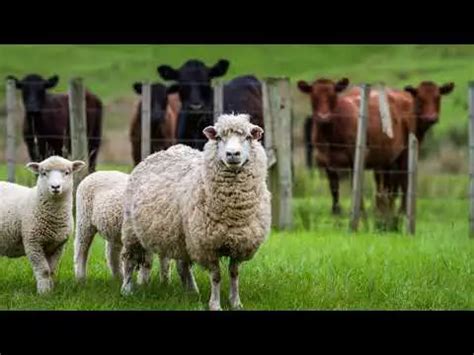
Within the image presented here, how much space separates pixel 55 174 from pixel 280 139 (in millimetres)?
5294

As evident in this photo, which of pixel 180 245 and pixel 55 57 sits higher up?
pixel 55 57

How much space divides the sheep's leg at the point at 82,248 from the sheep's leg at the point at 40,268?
49 cm

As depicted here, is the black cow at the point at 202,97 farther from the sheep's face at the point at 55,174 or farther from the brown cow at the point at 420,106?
the sheep's face at the point at 55,174

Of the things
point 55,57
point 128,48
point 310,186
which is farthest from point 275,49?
point 310,186

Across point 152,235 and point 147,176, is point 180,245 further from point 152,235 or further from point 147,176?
point 147,176

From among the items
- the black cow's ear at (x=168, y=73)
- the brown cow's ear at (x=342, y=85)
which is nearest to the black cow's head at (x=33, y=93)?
the black cow's ear at (x=168, y=73)

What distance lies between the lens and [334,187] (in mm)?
15469

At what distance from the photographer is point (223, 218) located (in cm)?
722

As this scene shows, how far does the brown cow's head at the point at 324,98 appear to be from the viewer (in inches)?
621

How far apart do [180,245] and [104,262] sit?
2064 millimetres

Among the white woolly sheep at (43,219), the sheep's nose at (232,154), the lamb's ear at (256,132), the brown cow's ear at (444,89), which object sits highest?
the brown cow's ear at (444,89)

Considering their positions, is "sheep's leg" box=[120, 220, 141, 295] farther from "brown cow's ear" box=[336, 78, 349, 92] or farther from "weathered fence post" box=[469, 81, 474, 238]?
"brown cow's ear" box=[336, 78, 349, 92]

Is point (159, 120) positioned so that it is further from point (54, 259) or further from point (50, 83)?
point (54, 259)

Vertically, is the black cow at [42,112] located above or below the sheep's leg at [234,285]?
above
